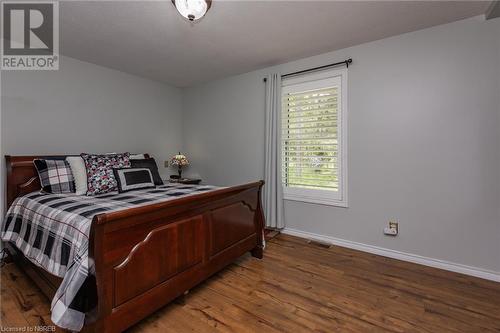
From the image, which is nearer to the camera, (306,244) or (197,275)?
(197,275)

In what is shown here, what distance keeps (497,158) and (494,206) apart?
43cm

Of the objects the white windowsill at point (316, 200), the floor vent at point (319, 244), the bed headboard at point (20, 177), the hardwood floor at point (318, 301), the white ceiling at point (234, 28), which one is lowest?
the hardwood floor at point (318, 301)

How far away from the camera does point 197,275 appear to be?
1.90 metres

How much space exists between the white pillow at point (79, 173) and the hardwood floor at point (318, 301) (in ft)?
2.91

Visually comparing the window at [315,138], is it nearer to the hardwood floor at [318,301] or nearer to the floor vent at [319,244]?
the floor vent at [319,244]

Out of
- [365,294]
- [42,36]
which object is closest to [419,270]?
[365,294]

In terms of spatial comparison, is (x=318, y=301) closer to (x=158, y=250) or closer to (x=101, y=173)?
(x=158, y=250)

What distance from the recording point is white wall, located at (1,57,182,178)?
265 cm

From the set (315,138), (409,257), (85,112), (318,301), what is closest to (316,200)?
(315,138)

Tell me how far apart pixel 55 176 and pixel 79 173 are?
215 mm

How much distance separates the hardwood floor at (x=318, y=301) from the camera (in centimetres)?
163

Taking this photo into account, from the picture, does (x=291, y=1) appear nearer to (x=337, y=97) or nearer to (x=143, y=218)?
(x=337, y=97)

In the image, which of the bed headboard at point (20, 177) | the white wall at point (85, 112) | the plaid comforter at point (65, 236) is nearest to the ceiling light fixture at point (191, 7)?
the plaid comforter at point (65, 236)

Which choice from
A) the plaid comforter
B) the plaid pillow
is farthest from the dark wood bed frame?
the plaid pillow
